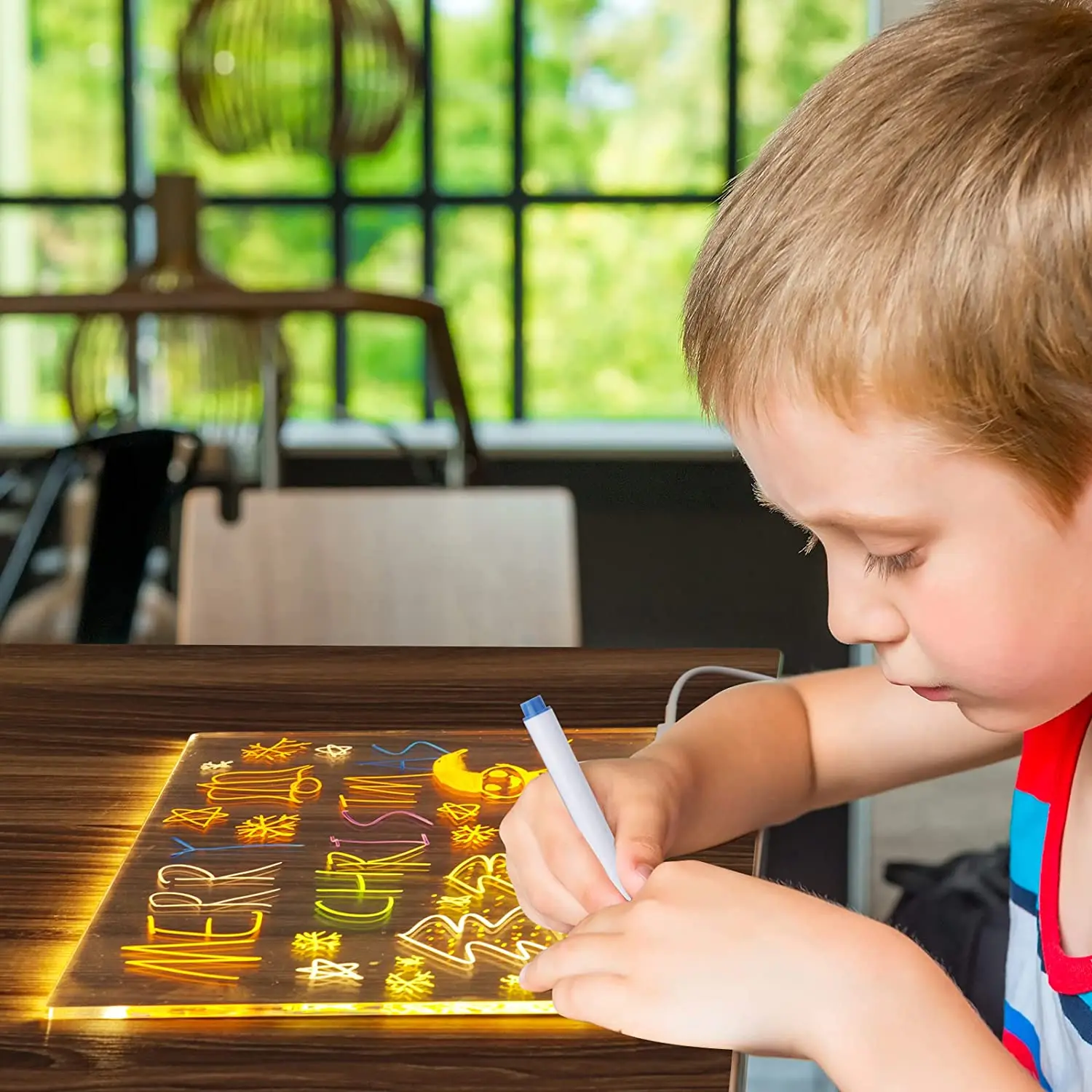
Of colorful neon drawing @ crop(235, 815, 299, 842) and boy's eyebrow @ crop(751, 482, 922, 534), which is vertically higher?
boy's eyebrow @ crop(751, 482, 922, 534)

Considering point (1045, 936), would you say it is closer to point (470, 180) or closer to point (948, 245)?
point (948, 245)

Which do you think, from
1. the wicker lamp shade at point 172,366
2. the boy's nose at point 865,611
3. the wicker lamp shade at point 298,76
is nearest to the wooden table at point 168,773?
the boy's nose at point 865,611

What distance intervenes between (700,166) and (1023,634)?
464 centimetres

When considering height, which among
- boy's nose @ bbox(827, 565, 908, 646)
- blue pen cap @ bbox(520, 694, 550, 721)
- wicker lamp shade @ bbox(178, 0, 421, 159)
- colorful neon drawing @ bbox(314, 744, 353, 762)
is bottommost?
colorful neon drawing @ bbox(314, 744, 353, 762)

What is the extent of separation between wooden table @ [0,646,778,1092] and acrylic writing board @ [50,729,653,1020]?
10 millimetres

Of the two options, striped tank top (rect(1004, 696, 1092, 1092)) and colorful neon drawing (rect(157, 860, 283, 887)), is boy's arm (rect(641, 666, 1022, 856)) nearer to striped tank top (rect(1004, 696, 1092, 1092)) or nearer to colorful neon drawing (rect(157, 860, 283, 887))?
striped tank top (rect(1004, 696, 1092, 1092))

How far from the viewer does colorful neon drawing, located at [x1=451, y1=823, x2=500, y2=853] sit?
0.63m

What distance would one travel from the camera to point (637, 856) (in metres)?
0.60

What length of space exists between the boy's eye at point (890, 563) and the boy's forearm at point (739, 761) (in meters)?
0.15

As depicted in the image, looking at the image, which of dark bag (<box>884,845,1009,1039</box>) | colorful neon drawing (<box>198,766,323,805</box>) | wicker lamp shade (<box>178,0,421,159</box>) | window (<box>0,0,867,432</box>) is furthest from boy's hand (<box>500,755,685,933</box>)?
window (<box>0,0,867,432</box>)

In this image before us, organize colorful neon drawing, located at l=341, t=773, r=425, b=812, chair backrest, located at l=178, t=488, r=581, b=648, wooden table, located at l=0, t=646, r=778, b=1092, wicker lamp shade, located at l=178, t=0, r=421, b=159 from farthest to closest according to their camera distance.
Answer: wicker lamp shade, located at l=178, t=0, r=421, b=159 → chair backrest, located at l=178, t=488, r=581, b=648 → colorful neon drawing, located at l=341, t=773, r=425, b=812 → wooden table, located at l=0, t=646, r=778, b=1092

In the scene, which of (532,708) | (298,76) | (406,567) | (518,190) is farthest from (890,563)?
(518,190)

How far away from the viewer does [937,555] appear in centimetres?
55

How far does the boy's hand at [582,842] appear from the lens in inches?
22.6
